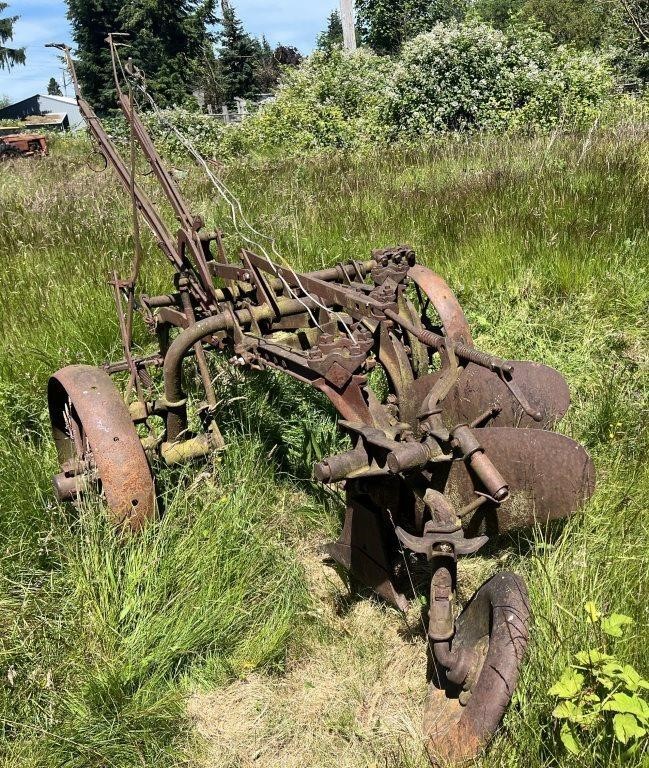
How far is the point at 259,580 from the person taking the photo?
7.52 ft

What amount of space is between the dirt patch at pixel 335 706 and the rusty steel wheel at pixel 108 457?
2.16 feet

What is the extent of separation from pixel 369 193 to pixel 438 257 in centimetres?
135

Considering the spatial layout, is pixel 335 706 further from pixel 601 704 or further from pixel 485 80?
pixel 485 80

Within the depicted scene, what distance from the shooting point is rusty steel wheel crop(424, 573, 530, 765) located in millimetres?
1487

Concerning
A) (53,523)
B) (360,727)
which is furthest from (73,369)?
(360,727)

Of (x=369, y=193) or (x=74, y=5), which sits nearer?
(x=369, y=193)

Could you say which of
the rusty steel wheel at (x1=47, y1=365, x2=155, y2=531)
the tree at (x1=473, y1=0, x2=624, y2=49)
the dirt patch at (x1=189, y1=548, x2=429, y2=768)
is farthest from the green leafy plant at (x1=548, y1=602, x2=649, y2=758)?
the tree at (x1=473, y1=0, x2=624, y2=49)

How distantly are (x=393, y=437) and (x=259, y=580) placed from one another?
842 mm

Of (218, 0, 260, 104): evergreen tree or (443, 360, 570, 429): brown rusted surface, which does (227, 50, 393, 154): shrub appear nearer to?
(443, 360, 570, 429): brown rusted surface

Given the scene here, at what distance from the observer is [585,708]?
1427 mm

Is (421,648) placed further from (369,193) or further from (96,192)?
(96,192)

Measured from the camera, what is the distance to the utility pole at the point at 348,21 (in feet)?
50.4

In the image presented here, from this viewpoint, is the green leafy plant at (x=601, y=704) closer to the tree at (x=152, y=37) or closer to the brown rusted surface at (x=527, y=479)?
the brown rusted surface at (x=527, y=479)

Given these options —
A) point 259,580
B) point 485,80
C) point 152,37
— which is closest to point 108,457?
point 259,580
